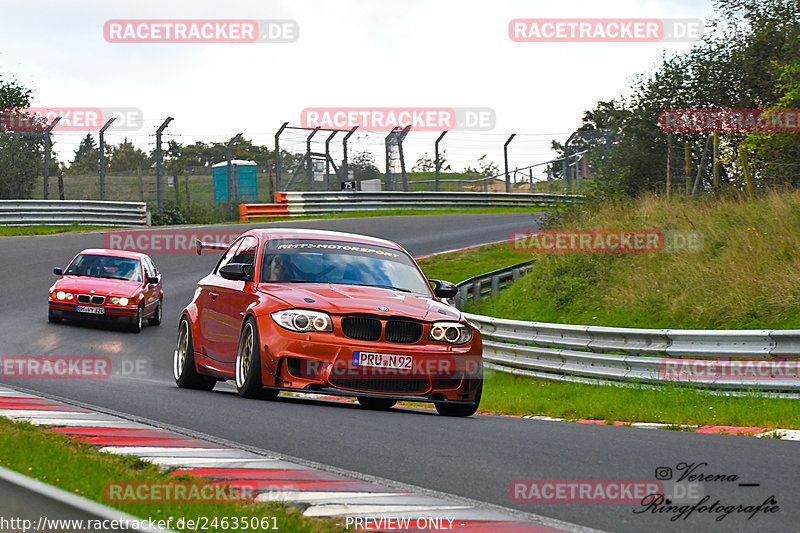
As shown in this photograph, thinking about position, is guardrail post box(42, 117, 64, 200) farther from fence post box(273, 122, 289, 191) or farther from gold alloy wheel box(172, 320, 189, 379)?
gold alloy wheel box(172, 320, 189, 379)

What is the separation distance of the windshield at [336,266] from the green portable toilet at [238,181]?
1083 inches

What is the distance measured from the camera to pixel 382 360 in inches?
350

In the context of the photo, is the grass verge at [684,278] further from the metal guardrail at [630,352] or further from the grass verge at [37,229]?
the grass verge at [37,229]

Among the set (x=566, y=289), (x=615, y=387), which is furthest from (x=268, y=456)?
(x=566, y=289)

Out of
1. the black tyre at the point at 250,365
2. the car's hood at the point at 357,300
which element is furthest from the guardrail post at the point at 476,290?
the black tyre at the point at 250,365

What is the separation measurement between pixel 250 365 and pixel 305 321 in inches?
28.8

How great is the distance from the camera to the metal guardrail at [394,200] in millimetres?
37594

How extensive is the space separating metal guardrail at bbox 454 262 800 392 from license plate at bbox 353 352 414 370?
14.4 feet

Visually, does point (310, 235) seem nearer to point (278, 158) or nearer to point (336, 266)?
point (336, 266)

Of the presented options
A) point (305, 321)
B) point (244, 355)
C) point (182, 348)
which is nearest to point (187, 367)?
point (182, 348)

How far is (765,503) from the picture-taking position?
5.21 metres

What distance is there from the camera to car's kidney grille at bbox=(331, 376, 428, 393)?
28.9ft

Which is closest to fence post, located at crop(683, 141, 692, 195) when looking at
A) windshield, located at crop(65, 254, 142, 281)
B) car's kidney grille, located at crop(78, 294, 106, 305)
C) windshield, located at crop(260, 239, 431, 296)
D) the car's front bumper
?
windshield, located at crop(65, 254, 142, 281)

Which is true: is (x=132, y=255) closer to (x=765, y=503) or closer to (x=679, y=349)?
(x=679, y=349)
